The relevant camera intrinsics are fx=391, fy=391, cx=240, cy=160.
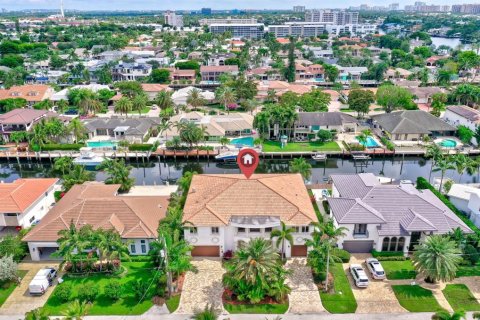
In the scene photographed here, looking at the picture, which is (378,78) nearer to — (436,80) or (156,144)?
(436,80)

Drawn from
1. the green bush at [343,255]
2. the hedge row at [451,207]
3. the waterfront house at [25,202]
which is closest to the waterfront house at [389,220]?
the green bush at [343,255]

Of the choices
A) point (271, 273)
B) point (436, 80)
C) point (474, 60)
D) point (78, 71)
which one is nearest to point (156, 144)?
point (271, 273)

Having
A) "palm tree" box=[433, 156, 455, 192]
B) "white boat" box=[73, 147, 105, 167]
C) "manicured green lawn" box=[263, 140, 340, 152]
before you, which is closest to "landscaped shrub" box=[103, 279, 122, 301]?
"white boat" box=[73, 147, 105, 167]

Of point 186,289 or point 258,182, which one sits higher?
point 258,182

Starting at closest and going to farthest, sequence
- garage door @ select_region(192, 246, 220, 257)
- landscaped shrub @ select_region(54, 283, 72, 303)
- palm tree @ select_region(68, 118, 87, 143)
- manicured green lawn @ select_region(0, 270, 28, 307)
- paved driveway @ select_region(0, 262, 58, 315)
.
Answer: paved driveway @ select_region(0, 262, 58, 315) < landscaped shrub @ select_region(54, 283, 72, 303) < manicured green lawn @ select_region(0, 270, 28, 307) < garage door @ select_region(192, 246, 220, 257) < palm tree @ select_region(68, 118, 87, 143)

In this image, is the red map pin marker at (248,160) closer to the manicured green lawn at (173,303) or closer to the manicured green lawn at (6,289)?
the manicured green lawn at (173,303)

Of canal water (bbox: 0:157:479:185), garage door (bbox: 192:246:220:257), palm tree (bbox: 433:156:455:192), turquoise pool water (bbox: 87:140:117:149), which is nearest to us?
garage door (bbox: 192:246:220:257)

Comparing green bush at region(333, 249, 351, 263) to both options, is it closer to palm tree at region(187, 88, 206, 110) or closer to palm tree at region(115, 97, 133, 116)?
palm tree at region(187, 88, 206, 110)

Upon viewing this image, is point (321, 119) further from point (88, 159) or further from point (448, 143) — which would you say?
point (88, 159)
